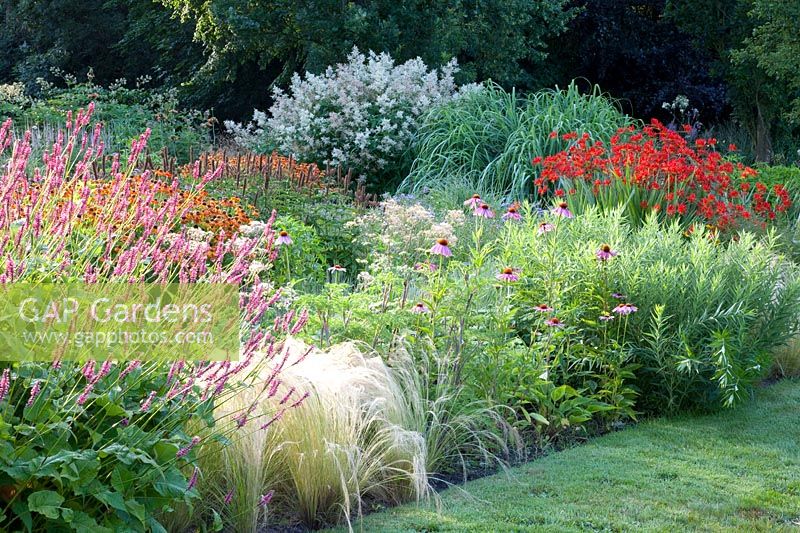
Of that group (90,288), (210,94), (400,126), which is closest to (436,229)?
(90,288)

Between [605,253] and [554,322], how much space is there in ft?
1.66

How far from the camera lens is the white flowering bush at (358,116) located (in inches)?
463

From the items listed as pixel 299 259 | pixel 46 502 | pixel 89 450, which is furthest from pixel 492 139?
pixel 46 502

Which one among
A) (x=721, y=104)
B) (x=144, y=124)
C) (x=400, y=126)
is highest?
(x=721, y=104)

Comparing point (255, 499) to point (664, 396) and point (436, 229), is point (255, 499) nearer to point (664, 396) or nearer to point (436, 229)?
point (436, 229)

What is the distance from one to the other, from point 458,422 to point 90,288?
2117 mm

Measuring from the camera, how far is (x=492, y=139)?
11.2m

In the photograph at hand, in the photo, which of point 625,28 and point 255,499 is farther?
point 625,28

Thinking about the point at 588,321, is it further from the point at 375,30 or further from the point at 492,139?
the point at 375,30

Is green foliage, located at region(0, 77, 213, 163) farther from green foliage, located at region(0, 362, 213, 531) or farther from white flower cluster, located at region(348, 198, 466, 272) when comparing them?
green foliage, located at region(0, 362, 213, 531)

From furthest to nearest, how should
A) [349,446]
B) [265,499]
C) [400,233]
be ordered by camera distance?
[400,233] → [349,446] → [265,499]

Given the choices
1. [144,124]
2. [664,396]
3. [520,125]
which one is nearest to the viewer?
[664,396]

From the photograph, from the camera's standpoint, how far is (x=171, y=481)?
2.93 metres

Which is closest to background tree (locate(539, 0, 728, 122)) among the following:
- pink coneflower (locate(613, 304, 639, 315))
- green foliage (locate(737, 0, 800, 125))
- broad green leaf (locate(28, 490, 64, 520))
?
green foliage (locate(737, 0, 800, 125))
